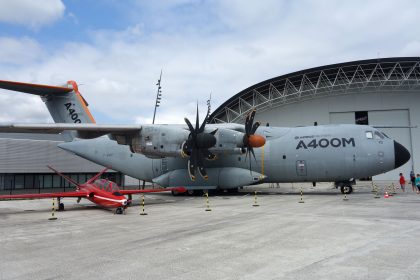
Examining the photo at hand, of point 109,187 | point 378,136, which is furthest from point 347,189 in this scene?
point 109,187

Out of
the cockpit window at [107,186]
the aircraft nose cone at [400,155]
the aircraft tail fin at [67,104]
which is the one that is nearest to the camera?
the cockpit window at [107,186]

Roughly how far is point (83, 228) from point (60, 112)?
51.7 ft

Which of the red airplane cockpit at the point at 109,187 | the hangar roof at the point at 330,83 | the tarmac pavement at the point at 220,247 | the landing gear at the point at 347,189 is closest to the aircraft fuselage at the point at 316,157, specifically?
the landing gear at the point at 347,189

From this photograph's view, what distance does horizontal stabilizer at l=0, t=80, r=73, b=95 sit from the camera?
18606 millimetres

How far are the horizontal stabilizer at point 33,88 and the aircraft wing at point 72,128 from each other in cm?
263

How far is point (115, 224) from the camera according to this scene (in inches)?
471

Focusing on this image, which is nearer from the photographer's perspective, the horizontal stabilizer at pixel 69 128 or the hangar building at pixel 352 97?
the horizontal stabilizer at pixel 69 128

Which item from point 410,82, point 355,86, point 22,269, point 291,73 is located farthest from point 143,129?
point 410,82

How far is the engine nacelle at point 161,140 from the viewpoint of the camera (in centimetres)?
1938

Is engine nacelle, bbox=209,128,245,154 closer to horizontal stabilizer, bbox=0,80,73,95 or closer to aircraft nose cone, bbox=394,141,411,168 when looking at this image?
aircraft nose cone, bbox=394,141,411,168

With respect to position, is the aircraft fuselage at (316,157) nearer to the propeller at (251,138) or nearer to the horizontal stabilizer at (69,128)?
the propeller at (251,138)

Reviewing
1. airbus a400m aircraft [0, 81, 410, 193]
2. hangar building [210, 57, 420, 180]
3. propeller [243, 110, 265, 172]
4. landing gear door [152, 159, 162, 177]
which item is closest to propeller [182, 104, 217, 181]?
airbus a400m aircraft [0, 81, 410, 193]

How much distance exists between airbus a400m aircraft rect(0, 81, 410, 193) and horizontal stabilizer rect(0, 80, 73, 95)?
47mm

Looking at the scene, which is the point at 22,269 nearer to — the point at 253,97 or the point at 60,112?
the point at 60,112
